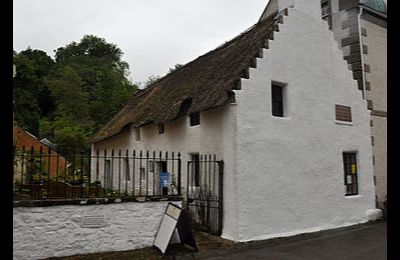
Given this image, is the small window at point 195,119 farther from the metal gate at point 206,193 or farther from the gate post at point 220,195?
the gate post at point 220,195

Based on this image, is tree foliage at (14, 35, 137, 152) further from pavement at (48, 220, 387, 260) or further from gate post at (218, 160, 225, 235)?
pavement at (48, 220, 387, 260)

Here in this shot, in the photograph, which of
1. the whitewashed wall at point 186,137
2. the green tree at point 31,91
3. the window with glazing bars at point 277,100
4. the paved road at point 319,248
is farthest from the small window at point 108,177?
the green tree at point 31,91

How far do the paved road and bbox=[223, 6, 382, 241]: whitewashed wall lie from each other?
0.36m

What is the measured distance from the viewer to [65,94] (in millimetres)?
42500

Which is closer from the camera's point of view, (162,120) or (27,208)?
(27,208)

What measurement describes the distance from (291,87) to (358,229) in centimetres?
489

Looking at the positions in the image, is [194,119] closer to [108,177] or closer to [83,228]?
[83,228]

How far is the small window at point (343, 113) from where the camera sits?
477 inches

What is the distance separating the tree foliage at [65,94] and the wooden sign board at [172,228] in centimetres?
2593

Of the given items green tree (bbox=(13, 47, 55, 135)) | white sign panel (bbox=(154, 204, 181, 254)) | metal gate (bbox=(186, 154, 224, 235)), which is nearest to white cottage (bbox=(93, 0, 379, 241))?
metal gate (bbox=(186, 154, 224, 235))

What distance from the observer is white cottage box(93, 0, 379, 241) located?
964 cm
